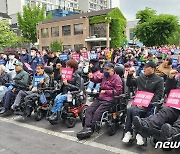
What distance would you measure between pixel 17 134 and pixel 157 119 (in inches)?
120

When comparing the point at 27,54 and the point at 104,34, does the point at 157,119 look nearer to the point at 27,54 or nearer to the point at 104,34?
the point at 27,54

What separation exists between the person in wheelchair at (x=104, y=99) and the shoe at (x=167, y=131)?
1541 millimetres

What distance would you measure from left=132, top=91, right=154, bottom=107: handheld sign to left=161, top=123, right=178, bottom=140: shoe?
2.66ft

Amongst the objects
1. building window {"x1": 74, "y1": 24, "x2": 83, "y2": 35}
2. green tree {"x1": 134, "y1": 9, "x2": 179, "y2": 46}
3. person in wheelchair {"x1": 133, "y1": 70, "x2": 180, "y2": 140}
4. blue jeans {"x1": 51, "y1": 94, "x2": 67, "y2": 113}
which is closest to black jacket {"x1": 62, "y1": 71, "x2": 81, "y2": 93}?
blue jeans {"x1": 51, "y1": 94, "x2": 67, "y2": 113}

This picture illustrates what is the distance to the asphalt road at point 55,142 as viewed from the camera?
438 cm

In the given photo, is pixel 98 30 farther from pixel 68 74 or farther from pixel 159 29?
pixel 68 74

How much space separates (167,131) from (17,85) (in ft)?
14.3

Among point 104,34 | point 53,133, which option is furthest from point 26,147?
point 104,34

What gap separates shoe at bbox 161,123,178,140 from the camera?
11.5 feet

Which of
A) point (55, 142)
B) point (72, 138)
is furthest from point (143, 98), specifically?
point (55, 142)

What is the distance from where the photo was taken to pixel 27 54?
34.1 ft

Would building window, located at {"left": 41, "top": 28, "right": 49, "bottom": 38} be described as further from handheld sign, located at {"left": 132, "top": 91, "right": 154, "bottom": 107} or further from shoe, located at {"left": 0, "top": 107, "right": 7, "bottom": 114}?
handheld sign, located at {"left": 132, "top": 91, "right": 154, "bottom": 107}

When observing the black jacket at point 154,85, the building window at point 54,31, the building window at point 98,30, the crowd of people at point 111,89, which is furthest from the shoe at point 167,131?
the building window at point 54,31

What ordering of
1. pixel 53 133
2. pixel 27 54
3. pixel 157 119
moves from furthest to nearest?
1. pixel 27 54
2. pixel 53 133
3. pixel 157 119
